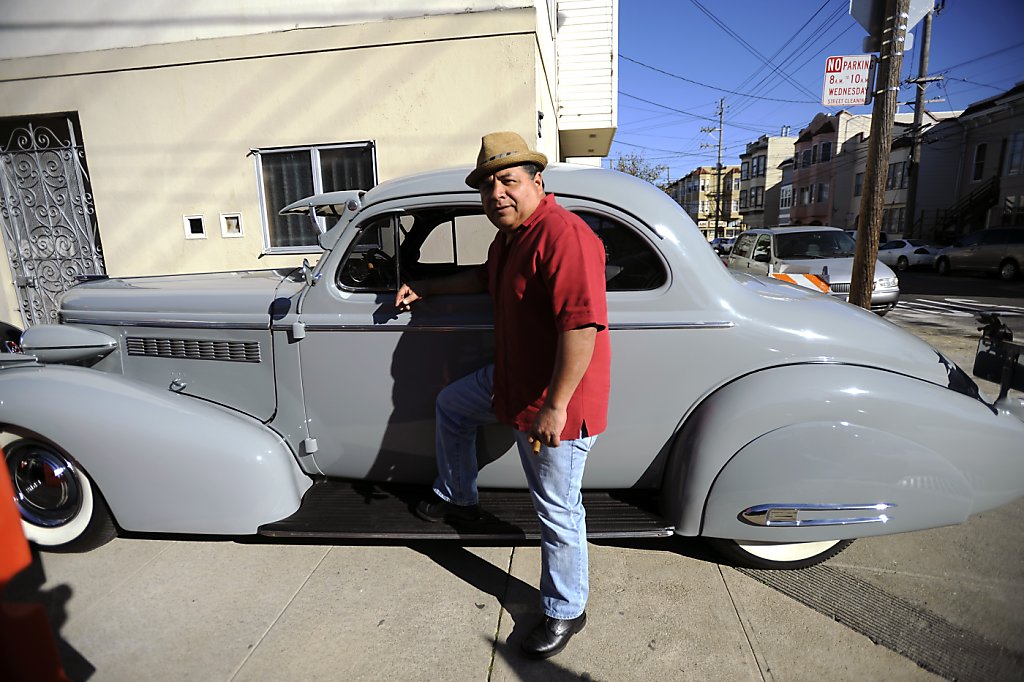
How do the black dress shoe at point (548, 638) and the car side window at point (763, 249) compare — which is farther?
the car side window at point (763, 249)

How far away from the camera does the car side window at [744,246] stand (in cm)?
1030

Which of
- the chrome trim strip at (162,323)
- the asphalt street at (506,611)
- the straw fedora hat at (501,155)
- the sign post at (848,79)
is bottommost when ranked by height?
the asphalt street at (506,611)

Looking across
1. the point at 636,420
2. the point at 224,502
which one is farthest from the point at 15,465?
the point at 636,420

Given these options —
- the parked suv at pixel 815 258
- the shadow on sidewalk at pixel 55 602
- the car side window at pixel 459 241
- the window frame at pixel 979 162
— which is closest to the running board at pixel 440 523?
the shadow on sidewalk at pixel 55 602

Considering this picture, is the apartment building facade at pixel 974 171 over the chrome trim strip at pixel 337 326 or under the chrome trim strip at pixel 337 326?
over

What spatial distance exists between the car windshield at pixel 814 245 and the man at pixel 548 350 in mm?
8739

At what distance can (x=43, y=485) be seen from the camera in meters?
2.60

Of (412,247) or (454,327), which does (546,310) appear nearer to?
(454,327)

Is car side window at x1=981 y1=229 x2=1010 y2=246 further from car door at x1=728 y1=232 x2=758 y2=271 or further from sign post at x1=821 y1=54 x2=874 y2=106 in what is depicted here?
sign post at x1=821 y1=54 x2=874 y2=106

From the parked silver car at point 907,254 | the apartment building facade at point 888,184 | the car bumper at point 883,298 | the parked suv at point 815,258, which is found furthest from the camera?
the apartment building facade at point 888,184

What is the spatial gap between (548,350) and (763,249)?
9272 mm

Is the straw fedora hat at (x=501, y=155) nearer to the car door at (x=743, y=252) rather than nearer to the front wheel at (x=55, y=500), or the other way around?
Answer: the front wheel at (x=55, y=500)

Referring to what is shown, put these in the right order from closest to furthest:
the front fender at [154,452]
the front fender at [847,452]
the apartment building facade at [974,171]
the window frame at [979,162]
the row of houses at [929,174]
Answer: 1. the front fender at [847,452]
2. the front fender at [154,452]
3. the apartment building facade at [974,171]
4. the row of houses at [929,174]
5. the window frame at [979,162]

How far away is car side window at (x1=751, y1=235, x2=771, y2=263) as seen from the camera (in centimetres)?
955
